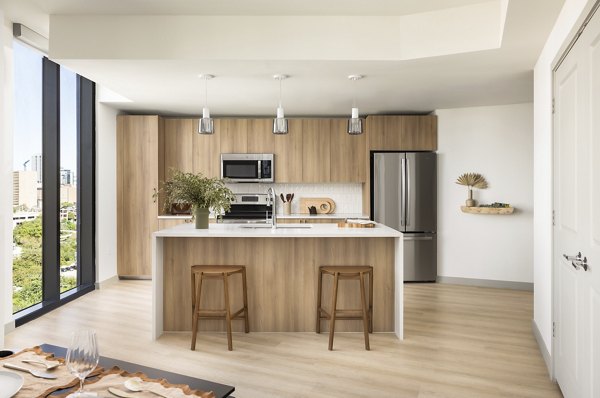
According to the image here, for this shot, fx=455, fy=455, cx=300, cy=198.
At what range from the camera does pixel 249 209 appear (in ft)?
22.0

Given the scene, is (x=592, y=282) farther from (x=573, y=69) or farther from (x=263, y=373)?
(x=263, y=373)

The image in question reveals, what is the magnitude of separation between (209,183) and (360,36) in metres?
1.82

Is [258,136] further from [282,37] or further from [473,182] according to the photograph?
[473,182]

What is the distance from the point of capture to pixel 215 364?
A: 3270mm

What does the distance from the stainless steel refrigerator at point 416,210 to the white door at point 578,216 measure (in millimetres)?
3145

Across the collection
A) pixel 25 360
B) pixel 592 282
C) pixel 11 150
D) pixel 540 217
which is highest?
pixel 11 150

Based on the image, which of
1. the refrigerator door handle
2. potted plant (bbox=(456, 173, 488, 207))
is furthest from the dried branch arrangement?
the refrigerator door handle

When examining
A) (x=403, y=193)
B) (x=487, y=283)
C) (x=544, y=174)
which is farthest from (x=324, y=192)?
(x=544, y=174)

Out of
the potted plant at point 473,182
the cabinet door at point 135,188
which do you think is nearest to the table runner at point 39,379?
the cabinet door at point 135,188

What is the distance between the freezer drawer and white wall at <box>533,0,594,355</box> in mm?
2359

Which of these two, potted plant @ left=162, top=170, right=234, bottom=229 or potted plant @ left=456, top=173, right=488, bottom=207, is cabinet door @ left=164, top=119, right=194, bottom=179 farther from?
potted plant @ left=456, top=173, right=488, bottom=207

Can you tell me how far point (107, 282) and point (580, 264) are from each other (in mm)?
5473

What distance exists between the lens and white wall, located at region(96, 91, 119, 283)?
5840mm

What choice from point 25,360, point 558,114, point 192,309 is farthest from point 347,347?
point 25,360
